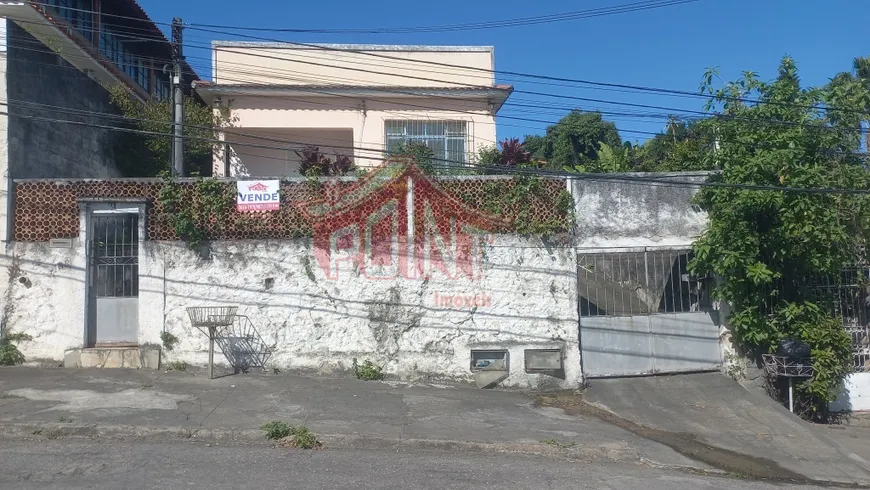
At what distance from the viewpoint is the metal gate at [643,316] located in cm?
1133

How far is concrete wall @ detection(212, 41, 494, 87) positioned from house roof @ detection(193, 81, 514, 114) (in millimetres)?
336

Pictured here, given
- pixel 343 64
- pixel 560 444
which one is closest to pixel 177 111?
pixel 343 64

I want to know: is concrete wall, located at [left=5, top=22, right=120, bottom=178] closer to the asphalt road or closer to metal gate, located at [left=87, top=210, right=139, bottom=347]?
metal gate, located at [left=87, top=210, right=139, bottom=347]

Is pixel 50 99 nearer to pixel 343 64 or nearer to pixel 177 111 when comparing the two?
pixel 177 111

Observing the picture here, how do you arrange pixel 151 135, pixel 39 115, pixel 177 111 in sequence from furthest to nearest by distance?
pixel 151 135 → pixel 177 111 → pixel 39 115

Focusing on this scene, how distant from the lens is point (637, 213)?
11.5m

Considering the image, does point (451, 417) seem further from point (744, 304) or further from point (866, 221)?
point (866, 221)

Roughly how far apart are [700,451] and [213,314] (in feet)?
22.8

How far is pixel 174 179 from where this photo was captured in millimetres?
11078

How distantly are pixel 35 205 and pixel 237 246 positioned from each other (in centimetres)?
312

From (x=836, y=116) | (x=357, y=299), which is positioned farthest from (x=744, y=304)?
(x=357, y=299)

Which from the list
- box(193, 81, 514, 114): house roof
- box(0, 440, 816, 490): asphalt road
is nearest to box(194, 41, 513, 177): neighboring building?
box(193, 81, 514, 114): house roof

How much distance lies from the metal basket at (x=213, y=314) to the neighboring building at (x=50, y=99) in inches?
119

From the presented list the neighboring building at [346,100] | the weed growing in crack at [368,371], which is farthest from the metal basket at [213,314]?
the neighboring building at [346,100]
